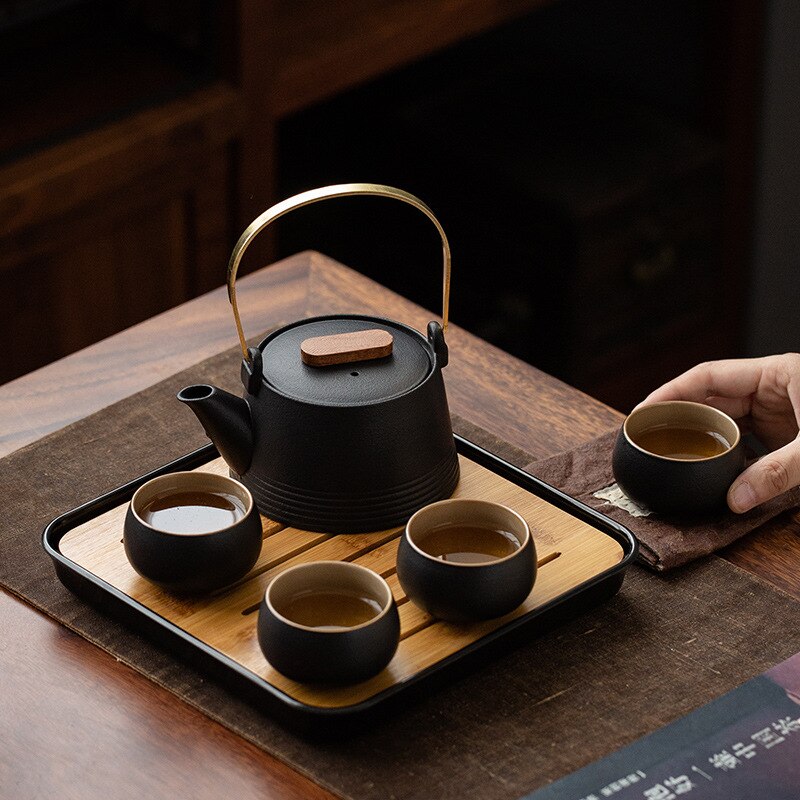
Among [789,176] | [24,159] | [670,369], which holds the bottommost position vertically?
[670,369]

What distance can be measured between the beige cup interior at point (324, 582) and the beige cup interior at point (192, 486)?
0.12 metres

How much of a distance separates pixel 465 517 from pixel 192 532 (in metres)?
0.22

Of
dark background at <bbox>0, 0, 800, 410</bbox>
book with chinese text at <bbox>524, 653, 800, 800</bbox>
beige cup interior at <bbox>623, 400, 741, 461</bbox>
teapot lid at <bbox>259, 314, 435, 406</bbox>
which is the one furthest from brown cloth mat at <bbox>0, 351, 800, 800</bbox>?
dark background at <bbox>0, 0, 800, 410</bbox>

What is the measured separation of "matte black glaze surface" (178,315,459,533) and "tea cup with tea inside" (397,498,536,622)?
3.8 inches

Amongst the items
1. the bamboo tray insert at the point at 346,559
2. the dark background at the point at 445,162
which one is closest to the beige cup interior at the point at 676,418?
the bamboo tray insert at the point at 346,559

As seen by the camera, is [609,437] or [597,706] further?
[609,437]

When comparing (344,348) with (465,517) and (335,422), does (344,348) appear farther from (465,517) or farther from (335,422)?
(465,517)

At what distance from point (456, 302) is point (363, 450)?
6.11 ft

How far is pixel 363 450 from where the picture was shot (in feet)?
4.12

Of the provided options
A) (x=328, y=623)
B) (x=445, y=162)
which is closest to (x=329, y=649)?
(x=328, y=623)

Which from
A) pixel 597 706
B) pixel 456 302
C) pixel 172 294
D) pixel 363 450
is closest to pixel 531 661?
pixel 597 706

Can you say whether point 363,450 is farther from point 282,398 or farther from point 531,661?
point 531,661

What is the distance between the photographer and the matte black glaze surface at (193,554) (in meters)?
1.17

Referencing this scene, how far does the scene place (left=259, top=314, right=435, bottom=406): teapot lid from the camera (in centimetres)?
126
